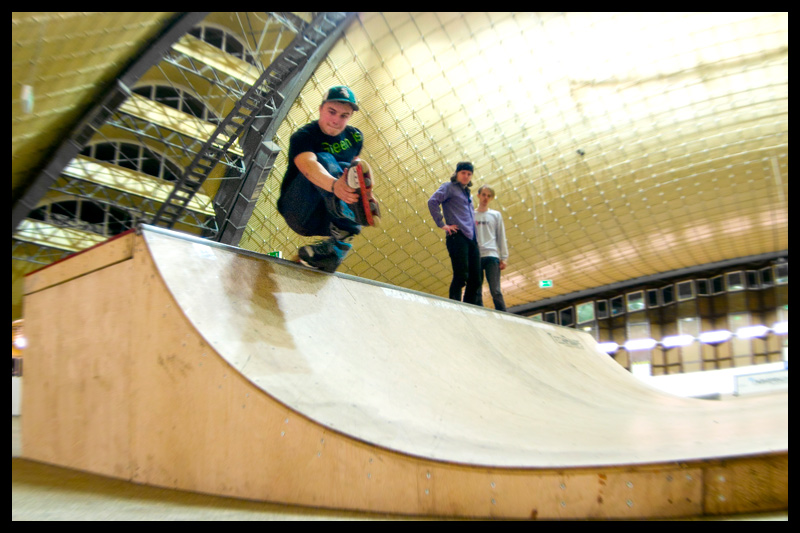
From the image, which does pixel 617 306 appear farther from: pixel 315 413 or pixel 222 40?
pixel 315 413

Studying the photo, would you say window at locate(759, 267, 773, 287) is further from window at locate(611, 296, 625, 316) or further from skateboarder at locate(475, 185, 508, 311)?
skateboarder at locate(475, 185, 508, 311)

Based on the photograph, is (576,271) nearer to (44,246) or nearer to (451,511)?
(44,246)

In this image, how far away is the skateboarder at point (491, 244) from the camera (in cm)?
538

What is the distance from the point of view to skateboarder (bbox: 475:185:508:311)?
5.38 meters

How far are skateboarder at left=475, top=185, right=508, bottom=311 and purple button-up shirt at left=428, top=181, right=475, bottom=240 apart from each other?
516mm

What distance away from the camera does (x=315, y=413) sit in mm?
1559

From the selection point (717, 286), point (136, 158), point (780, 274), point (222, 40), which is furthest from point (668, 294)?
point (136, 158)

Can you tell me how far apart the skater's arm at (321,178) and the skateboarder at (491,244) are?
9.50ft

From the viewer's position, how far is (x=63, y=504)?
4.64 feet

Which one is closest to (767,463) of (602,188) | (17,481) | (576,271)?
(17,481)

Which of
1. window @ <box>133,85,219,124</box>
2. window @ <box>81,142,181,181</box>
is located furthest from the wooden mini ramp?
window @ <box>81,142,181,181</box>

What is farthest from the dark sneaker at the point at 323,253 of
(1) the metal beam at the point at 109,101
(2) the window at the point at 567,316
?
(2) the window at the point at 567,316

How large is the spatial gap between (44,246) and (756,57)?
69.3 ft

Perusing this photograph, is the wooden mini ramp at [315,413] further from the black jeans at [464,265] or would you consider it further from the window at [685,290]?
the window at [685,290]
